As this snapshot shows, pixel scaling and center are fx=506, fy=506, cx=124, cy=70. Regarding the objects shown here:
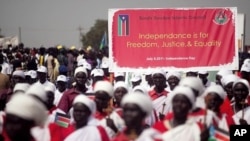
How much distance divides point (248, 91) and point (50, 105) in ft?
9.26

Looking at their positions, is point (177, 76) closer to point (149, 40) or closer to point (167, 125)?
point (149, 40)

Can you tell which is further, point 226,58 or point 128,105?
point 226,58

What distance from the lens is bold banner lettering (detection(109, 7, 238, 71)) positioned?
10500mm

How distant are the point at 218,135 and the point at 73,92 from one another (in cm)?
369

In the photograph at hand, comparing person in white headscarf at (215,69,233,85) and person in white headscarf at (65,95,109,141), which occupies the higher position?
person in white headscarf at (215,69,233,85)

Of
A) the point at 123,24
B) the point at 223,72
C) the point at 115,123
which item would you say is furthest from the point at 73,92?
the point at 223,72

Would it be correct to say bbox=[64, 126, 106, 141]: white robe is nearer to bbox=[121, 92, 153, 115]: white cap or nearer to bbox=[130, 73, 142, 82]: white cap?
bbox=[121, 92, 153, 115]: white cap

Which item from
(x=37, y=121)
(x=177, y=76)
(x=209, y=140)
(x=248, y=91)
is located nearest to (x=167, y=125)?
(x=209, y=140)

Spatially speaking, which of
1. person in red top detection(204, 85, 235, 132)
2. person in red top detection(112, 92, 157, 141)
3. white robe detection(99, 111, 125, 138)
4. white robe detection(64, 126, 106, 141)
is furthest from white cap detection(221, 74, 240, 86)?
person in red top detection(112, 92, 157, 141)

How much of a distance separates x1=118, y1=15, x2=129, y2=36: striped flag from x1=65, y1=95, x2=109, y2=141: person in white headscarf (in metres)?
4.97

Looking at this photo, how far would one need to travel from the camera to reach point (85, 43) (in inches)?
3634

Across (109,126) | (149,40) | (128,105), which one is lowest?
(109,126)

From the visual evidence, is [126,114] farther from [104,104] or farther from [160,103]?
[160,103]

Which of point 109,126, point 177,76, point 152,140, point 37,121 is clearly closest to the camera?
point 37,121
